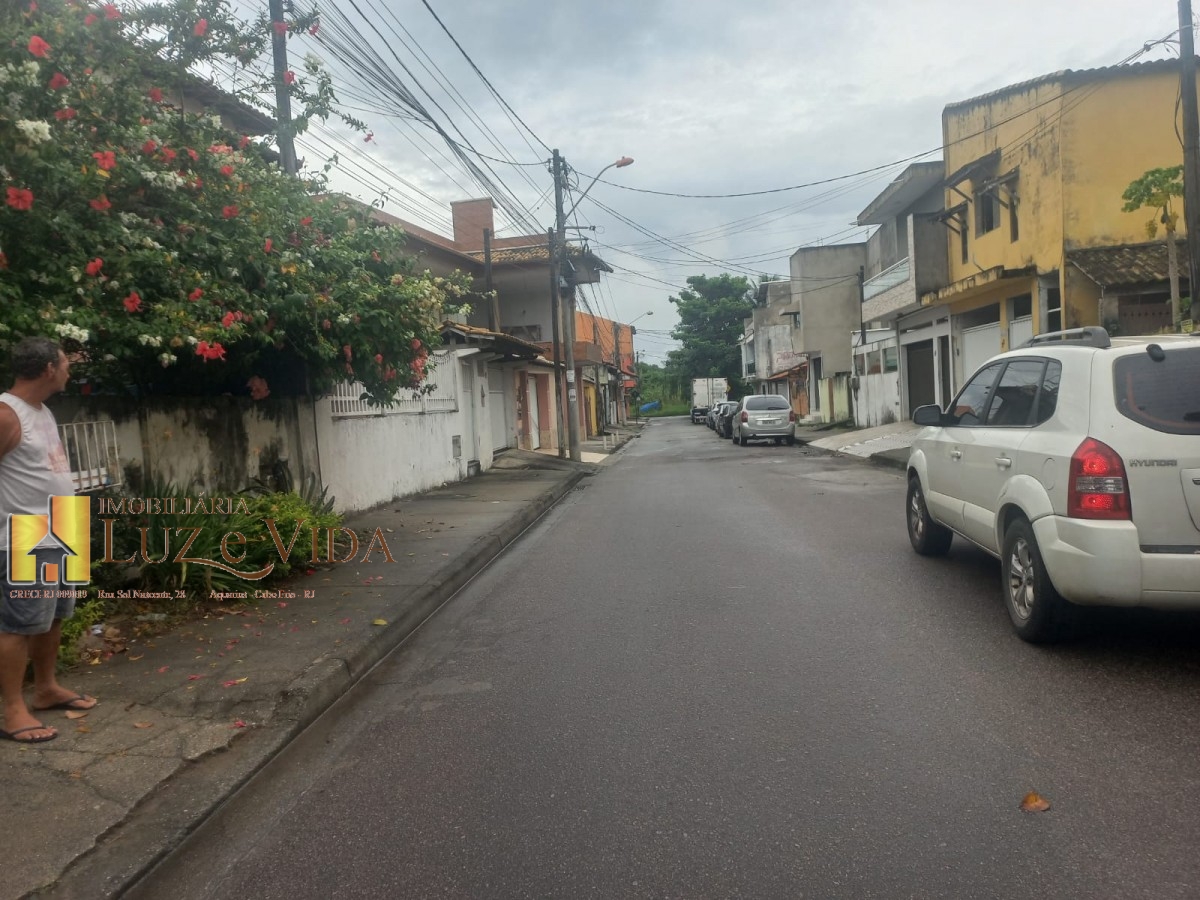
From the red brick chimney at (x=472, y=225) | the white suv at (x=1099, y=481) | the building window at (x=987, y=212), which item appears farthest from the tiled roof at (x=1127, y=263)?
the red brick chimney at (x=472, y=225)

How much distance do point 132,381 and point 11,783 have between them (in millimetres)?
4664

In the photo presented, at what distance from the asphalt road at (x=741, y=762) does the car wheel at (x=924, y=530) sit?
36.4 inches

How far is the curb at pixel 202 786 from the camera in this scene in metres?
3.21

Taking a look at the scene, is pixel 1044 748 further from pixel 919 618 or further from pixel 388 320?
pixel 388 320

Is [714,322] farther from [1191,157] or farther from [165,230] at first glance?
[165,230]

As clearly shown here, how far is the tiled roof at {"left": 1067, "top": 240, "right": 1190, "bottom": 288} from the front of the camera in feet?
52.1

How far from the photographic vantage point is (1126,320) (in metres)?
16.7

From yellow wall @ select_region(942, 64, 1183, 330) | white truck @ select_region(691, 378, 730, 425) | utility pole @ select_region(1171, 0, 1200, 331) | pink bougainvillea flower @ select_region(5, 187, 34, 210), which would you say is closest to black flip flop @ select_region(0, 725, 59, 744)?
pink bougainvillea flower @ select_region(5, 187, 34, 210)

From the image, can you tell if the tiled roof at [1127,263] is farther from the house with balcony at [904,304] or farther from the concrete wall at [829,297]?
the concrete wall at [829,297]

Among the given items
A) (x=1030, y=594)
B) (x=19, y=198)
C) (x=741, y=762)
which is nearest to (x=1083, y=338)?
(x=1030, y=594)

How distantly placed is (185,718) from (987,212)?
66.5ft

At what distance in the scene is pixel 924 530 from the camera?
8.31m

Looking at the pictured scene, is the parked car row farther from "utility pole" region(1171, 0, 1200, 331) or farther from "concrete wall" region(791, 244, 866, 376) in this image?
"utility pole" region(1171, 0, 1200, 331)

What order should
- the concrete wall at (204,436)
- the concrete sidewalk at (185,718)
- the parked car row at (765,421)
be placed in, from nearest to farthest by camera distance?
the concrete sidewalk at (185,718) → the concrete wall at (204,436) → the parked car row at (765,421)
